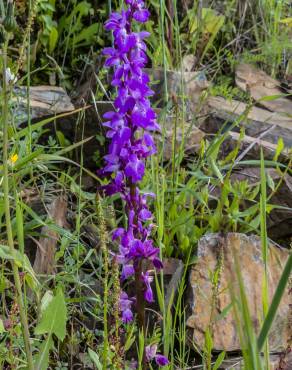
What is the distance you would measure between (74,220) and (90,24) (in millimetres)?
1663

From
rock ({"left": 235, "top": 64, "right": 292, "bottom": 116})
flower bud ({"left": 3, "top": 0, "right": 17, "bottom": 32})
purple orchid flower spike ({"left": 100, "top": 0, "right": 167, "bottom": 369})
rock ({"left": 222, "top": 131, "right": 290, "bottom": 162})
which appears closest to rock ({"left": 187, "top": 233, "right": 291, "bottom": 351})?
purple orchid flower spike ({"left": 100, "top": 0, "right": 167, "bottom": 369})

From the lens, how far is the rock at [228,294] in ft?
8.48

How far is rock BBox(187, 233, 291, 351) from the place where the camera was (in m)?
2.58

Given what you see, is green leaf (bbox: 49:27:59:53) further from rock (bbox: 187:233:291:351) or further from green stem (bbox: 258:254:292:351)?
green stem (bbox: 258:254:292:351)

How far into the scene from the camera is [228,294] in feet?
9.03

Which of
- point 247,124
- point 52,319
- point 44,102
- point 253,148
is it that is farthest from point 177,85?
point 52,319

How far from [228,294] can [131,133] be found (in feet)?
3.13

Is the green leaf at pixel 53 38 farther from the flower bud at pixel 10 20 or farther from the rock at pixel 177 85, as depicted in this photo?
the flower bud at pixel 10 20

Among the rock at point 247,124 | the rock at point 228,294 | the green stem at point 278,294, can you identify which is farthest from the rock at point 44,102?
the green stem at point 278,294

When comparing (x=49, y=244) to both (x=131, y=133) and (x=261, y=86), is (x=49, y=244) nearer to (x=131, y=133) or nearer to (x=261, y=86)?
(x=131, y=133)

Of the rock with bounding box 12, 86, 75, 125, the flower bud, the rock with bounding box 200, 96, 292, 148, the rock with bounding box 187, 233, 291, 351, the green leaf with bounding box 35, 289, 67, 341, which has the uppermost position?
the flower bud

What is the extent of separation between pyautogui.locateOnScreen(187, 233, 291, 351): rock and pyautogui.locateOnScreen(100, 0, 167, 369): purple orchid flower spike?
1.32ft

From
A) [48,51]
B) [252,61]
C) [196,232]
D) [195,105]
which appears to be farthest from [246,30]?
[196,232]

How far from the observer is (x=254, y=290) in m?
2.79
